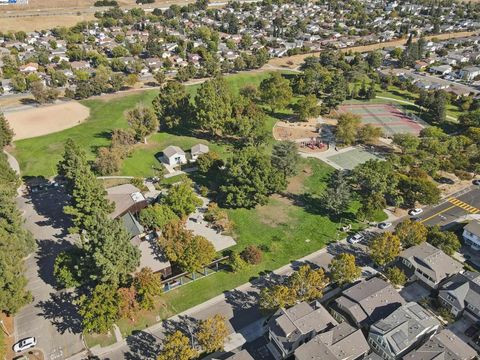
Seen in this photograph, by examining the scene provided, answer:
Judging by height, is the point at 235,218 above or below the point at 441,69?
below

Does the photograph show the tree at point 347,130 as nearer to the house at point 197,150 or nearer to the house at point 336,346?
the house at point 197,150

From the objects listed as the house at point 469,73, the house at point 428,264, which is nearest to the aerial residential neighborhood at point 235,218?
the house at point 428,264

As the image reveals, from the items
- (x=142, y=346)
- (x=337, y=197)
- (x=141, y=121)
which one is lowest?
(x=142, y=346)

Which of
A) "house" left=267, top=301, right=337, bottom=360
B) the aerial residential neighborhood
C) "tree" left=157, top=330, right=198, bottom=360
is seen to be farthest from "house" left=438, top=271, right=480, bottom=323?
"tree" left=157, top=330, right=198, bottom=360

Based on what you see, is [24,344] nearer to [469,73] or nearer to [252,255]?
[252,255]

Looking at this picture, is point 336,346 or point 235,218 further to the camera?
point 235,218

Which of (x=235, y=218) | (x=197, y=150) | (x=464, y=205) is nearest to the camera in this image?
(x=235, y=218)

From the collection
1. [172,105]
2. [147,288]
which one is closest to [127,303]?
[147,288]

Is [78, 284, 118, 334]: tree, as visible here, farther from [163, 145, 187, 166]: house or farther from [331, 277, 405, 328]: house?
[163, 145, 187, 166]: house
